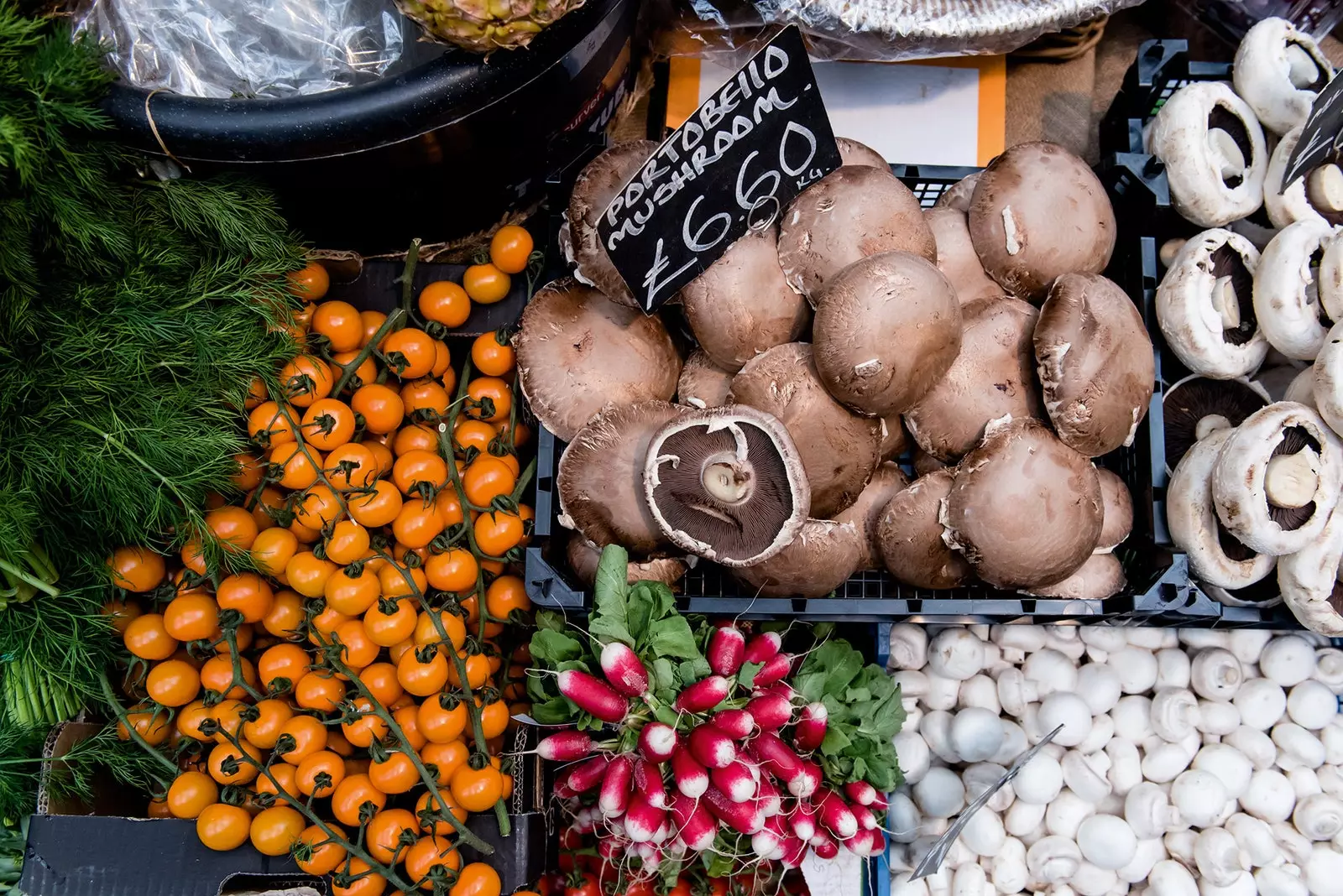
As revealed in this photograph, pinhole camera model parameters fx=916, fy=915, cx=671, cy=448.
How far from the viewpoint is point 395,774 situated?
6.27 feet

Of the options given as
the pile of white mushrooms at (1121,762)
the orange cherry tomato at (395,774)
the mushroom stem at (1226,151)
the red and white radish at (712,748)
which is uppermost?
the mushroom stem at (1226,151)

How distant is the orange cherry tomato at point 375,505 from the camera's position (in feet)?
6.55

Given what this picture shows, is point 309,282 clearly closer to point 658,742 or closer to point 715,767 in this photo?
point 658,742

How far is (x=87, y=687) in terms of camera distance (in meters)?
1.96

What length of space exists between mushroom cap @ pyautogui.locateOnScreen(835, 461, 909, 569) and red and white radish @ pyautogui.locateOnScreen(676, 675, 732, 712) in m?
0.44

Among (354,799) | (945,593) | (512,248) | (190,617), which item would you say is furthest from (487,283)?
(945,593)

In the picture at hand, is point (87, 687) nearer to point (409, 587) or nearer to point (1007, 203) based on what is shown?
point (409, 587)

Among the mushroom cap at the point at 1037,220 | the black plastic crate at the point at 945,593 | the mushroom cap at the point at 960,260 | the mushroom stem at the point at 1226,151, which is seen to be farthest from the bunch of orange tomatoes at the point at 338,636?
the mushroom stem at the point at 1226,151

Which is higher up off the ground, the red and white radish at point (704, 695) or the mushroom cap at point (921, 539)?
the mushroom cap at point (921, 539)

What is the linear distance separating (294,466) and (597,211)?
2.77 feet

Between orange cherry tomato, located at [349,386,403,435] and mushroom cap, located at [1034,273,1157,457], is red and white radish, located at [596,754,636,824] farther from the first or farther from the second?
mushroom cap, located at [1034,273,1157,457]

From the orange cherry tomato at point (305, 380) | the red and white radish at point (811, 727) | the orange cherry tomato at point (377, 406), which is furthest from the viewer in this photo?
the orange cherry tomato at point (377, 406)

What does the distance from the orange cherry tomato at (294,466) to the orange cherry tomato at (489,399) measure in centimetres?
39

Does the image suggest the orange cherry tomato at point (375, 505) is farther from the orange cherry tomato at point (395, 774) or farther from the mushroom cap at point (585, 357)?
the orange cherry tomato at point (395, 774)
